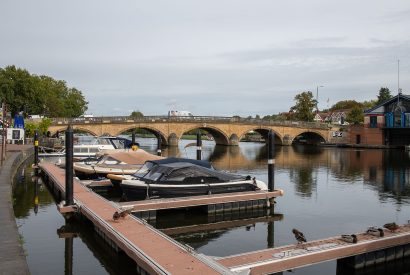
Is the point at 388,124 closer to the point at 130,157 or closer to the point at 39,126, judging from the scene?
the point at 39,126

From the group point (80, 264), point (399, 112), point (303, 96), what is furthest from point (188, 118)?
point (80, 264)

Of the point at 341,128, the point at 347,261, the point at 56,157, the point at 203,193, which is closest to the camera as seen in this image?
the point at 347,261

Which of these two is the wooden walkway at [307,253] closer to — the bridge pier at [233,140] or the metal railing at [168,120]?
the metal railing at [168,120]

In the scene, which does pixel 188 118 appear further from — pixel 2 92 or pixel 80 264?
pixel 80 264

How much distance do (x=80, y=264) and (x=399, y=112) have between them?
69.4 m

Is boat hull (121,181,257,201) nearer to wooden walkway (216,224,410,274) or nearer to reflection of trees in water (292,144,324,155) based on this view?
wooden walkway (216,224,410,274)

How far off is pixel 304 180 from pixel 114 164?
1427cm

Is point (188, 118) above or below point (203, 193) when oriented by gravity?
above

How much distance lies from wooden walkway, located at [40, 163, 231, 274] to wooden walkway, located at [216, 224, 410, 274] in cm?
77

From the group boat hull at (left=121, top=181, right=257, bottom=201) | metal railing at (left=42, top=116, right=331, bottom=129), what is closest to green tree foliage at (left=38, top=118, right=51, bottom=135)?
metal railing at (left=42, top=116, right=331, bottom=129)

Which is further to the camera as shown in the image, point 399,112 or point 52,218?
point 399,112

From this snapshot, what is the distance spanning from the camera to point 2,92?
73875mm

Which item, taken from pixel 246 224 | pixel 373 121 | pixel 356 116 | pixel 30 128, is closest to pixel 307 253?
pixel 246 224

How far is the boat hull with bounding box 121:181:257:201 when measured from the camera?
61.4 ft
